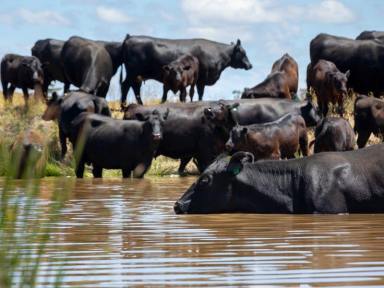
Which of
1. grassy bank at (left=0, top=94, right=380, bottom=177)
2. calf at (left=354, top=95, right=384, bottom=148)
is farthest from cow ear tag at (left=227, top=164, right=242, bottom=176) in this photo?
calf at (left=354, top=95, right=384, bottom=148)

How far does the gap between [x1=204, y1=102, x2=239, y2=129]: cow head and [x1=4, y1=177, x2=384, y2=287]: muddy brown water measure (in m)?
8.61

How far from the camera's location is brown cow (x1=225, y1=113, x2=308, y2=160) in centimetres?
1902

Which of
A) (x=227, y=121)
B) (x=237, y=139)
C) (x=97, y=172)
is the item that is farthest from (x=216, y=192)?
(x=227, y=121)

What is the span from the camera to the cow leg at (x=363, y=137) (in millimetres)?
22359

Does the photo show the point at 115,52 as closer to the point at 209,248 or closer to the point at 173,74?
the point at 173,74

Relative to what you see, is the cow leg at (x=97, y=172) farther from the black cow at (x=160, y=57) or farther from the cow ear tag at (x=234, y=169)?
the black cow at (x=160, y=57)

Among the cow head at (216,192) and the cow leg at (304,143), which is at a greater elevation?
the cow leg at (304,143)

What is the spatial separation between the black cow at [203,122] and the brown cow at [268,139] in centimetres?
270

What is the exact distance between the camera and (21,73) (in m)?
32.5

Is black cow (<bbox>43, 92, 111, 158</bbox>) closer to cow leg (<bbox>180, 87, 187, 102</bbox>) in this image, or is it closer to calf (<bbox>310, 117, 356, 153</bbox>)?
cow leg (<bbox>180, 87, 187, 102</bbox>)

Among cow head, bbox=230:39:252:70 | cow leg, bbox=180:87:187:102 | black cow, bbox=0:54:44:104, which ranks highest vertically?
cow head, bbox=230:39:252:70

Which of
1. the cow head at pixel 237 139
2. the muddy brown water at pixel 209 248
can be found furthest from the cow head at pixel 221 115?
the muddy brown water at pixel 209 248

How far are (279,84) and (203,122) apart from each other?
4415 mm

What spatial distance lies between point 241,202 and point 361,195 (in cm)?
126
